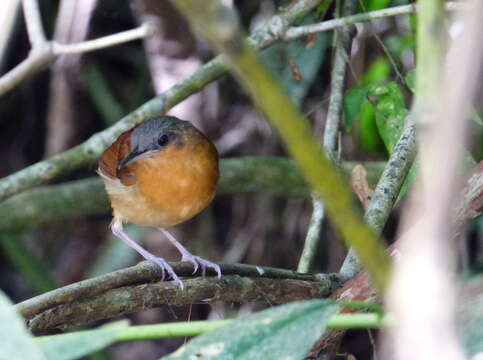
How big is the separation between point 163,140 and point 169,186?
267 mm

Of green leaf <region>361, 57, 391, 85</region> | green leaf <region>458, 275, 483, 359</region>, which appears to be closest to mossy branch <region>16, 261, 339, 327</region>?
green leaf <region>458, 275, 483, 359</region>

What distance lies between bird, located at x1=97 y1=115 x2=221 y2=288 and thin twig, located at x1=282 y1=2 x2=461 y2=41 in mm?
875

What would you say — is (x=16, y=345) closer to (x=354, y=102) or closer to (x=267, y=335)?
(x=267, y=335)

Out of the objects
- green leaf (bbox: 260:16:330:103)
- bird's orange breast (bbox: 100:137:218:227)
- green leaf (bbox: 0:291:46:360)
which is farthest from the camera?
green leaf (bbox: 260:16:330:103)

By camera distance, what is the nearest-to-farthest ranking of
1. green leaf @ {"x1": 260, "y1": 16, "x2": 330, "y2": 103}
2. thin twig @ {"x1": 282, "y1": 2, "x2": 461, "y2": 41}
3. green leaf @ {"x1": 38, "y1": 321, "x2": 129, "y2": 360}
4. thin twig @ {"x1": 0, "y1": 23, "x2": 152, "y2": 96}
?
green leaf @ {"x1": 38, "y1": 321, "x2": 129, "y2": 360}, thin twig @ {"x1": 282, "y1": 2, "x2": 461, "y2": 41}, thin twig @ {"x1": 0, "y1": 23, "x2": 152, "y2": 96}, green leaf @ {"x1": 260, "y1": 16, "x2": 330, "y2": 103}

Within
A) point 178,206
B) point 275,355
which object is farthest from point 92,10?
point 275,355

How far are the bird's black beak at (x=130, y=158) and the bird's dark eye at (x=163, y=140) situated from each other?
13cm

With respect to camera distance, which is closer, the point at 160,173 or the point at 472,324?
the point at 472,324

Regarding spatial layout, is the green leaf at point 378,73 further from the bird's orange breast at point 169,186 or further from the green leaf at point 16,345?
the green leaf at point 16,345

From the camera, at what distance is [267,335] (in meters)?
1.38

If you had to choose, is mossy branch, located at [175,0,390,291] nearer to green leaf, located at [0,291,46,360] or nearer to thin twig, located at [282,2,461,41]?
green leaf, located at [0,291,46,360]

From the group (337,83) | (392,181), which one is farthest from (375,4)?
(392,181)

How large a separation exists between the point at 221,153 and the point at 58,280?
5.98 feet

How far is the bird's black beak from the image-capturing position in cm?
407
